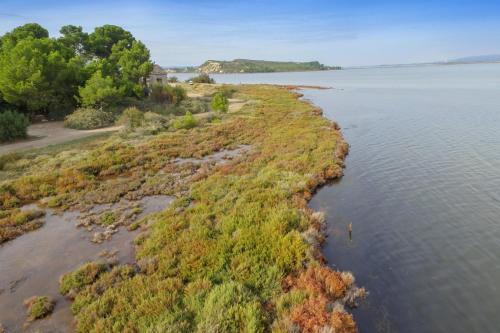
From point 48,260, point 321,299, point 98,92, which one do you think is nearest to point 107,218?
point 48,260

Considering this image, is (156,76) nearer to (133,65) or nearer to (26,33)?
(133,65)

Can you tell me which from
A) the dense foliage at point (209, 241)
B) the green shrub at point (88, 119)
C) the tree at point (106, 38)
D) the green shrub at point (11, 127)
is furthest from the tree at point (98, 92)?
the tree at point (106, 38)

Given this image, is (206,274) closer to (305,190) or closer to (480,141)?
(305,190)

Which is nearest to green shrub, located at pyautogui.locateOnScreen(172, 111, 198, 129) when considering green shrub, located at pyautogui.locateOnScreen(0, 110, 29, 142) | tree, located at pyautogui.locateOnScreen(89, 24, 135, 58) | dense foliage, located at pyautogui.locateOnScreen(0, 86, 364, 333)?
dense foliage, located at pyautogui.locateOnScreen(0, 86, 364, 333)

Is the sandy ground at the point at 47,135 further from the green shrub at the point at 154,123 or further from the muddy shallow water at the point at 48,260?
the muddy shallow water at the point at 48,260

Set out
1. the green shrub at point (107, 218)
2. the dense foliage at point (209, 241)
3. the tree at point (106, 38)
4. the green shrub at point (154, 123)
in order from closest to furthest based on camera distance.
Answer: the dense foliage at point (209, 241) < the green shrub at point (107, 218) < the green shrub at point (154, 123) < the tree at point (106, 38)
